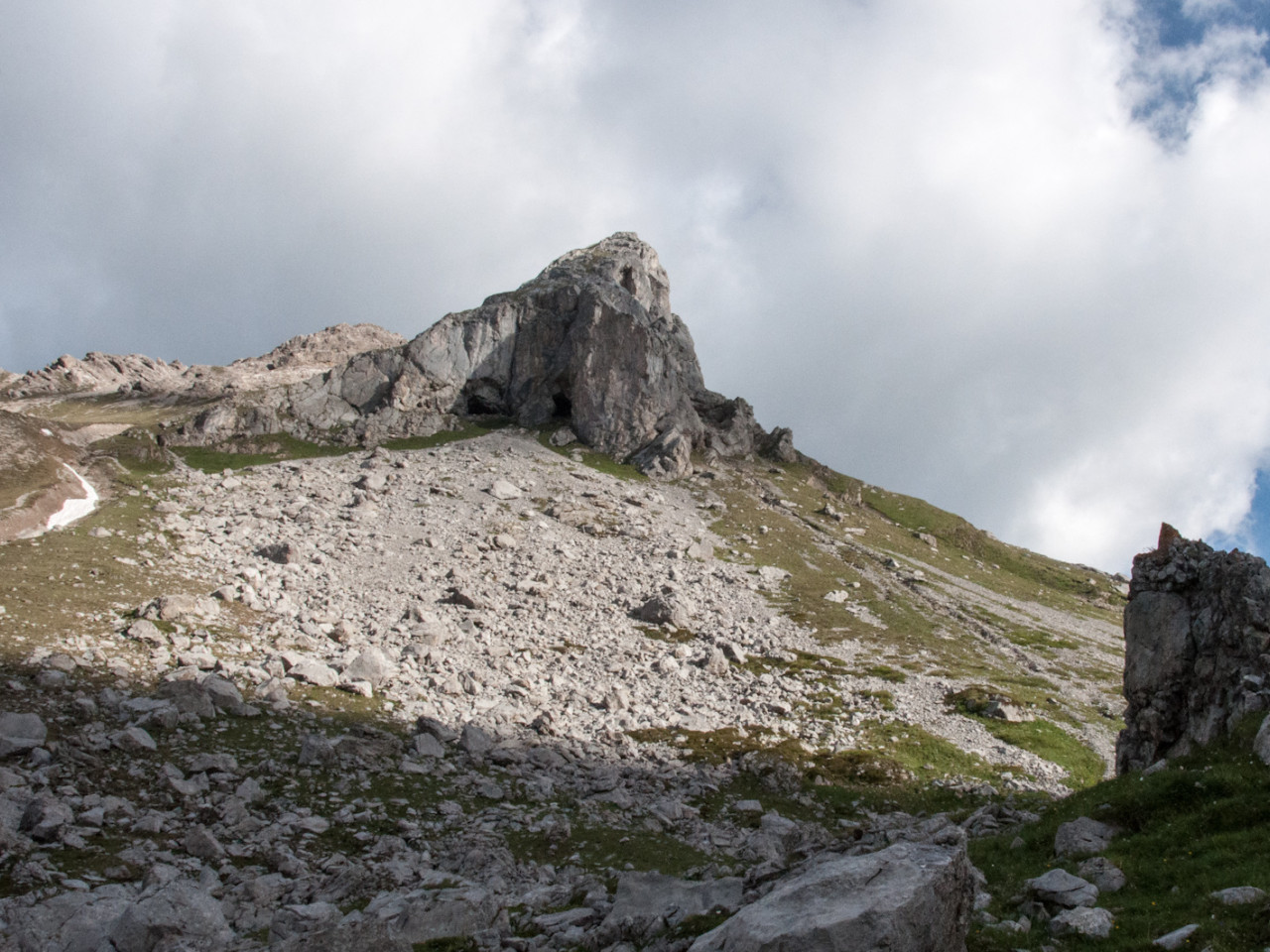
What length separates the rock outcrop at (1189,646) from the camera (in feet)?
69.4

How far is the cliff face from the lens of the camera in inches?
3917

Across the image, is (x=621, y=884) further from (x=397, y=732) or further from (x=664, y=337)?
(x=664, y=337)

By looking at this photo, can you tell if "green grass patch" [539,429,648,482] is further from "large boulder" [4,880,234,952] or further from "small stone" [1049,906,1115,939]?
"small stone" [1049,906,1115,939]

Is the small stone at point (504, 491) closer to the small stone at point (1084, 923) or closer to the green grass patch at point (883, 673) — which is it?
the green grass patch at point (883, 673)

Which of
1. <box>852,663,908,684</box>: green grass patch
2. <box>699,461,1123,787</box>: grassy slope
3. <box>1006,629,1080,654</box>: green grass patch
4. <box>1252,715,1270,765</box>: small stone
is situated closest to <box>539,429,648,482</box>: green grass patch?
<box>699,461,1123,787</box>: grassy slope

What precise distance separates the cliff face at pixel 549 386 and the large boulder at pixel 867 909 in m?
85.7

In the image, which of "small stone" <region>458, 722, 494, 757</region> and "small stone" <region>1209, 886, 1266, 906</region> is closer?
"small stone" <region>1209, 886, 1266, 906</region>

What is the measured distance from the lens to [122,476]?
60.3 m

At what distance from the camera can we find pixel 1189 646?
23797 mm

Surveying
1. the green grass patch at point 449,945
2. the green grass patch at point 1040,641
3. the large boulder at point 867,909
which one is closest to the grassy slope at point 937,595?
the green grass patch at point 1040,641

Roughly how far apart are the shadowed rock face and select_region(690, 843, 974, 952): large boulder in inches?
3384

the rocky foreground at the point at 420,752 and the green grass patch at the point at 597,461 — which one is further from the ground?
the green grass patch at the point at 597,461

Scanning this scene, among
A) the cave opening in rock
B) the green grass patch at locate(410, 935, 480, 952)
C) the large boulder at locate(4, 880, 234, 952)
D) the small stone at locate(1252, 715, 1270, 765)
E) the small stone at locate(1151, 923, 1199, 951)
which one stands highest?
the cave opening in rock

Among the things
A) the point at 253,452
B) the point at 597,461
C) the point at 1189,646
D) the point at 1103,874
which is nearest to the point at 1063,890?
the point at 1103,874
